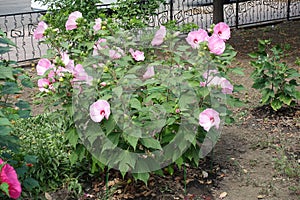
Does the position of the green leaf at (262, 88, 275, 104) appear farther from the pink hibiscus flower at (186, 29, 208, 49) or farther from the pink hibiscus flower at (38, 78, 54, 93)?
the pink hibiscus flower at (38, 78, 54, 93)

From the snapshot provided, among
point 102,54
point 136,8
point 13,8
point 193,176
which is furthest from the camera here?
point 13,8

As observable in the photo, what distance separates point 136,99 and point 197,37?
74 centimetres

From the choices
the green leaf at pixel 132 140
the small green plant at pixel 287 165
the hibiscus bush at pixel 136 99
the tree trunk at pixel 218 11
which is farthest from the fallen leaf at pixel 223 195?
the tree trunk at pixel 218 11

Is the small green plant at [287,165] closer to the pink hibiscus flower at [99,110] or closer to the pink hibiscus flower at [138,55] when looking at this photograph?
the pink hibiscus flower at [138,55]

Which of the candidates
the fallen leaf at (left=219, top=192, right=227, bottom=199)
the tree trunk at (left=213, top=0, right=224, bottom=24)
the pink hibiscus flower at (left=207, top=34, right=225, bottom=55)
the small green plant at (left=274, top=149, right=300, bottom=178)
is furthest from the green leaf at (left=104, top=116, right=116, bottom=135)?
the tree trunk at (left=213, top=0, right=224, bottom=24)

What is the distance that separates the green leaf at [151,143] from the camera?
3.39 metres

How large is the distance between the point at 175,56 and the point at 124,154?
34.2 inches

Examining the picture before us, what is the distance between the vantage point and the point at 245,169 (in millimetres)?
4168

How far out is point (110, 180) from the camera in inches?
154

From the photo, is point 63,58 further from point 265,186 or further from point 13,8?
point 13,8

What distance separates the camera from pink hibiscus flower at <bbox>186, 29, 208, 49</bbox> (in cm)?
372

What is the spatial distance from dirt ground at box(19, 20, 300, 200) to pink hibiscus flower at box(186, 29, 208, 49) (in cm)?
104

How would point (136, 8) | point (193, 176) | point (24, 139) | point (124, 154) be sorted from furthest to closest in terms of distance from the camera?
point (136, 8) → point (24, 139) → point (193, 176) → point (124, 154)

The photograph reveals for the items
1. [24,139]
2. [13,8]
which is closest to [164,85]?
[24,139]
